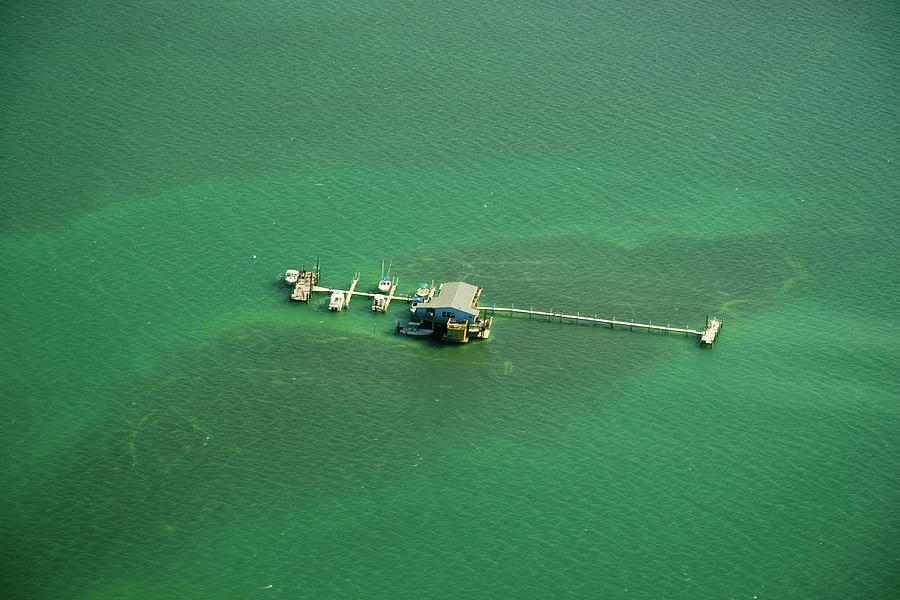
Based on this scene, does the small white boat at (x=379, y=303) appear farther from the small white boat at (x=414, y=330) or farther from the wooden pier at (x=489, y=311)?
the small white boat at (x=414, y=330)

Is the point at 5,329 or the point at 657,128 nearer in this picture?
the point at 5,329

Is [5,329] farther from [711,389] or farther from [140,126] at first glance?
[711,389]

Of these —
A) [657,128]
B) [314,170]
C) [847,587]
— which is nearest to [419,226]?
[314,170]

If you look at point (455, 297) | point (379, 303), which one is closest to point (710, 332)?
point (455, 297)

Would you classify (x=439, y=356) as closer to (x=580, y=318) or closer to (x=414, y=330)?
(x=414, y=330)

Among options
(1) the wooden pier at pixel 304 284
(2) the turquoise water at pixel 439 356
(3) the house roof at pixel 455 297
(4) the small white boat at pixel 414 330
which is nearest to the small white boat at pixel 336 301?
(2) the turquoise water at pixel 439 356

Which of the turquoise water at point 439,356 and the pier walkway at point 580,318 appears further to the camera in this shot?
the pier walkway at point 580,318
